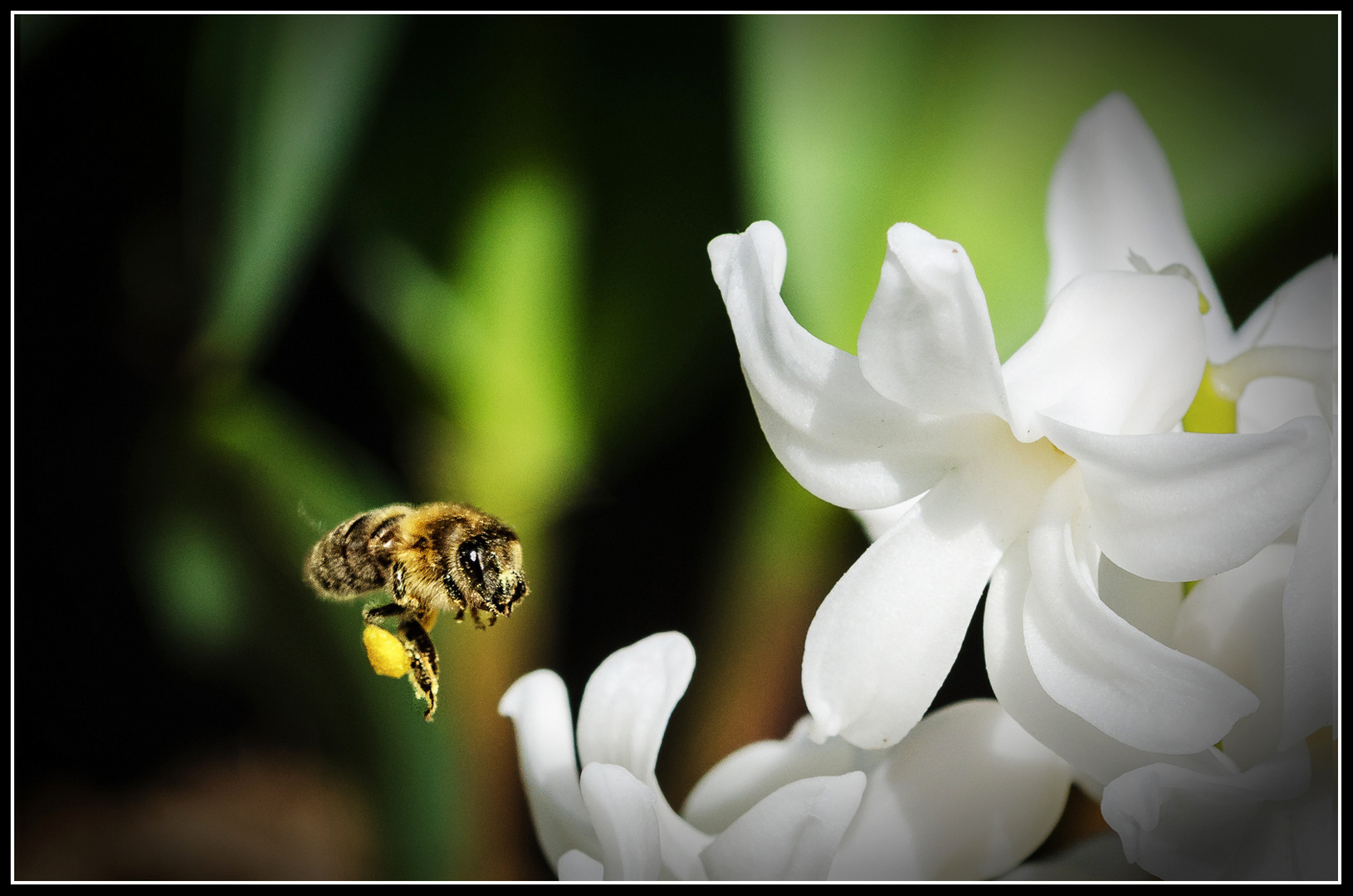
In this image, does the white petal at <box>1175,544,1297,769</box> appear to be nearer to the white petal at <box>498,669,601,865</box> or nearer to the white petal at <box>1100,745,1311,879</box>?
the white petal at <box>1100,745,1311,879</box>

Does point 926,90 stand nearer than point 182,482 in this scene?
Yes

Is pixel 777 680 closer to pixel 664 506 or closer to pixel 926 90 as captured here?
pixel 664 506

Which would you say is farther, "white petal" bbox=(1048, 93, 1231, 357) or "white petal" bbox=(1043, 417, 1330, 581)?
"white petal" bbox=(1048, 93, 1231, 357)

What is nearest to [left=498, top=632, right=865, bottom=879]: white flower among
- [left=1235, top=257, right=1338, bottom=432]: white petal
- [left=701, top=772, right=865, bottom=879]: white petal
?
[left=701, top=772, right=865, bottom=879]: white petal

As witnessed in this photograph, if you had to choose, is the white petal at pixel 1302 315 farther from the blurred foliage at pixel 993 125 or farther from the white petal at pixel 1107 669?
the white petal at pixel 1107 669

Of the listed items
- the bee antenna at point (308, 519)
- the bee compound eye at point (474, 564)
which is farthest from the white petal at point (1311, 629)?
the bee antenna at point (308, 519)

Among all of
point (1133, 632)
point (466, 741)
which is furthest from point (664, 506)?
point (1133, 632)

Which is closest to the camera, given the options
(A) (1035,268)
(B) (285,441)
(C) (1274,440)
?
(C) (1274,440)
